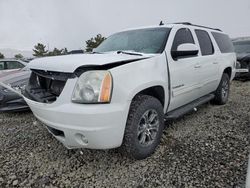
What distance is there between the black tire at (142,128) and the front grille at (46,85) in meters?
0.82

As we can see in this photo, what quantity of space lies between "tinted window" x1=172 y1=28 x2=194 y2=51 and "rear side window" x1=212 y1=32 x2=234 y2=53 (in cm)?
126

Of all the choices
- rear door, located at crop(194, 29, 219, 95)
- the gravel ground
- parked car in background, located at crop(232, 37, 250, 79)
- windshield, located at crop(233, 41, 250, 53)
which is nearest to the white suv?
rear door, located at crop(194, 29, 219, 95)

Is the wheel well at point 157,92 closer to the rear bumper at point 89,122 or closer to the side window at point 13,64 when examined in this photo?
the rear bumper at point 89,122

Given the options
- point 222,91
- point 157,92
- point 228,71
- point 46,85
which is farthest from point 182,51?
point 228,71

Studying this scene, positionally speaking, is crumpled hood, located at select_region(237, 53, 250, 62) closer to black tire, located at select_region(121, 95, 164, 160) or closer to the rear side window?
the rear side window

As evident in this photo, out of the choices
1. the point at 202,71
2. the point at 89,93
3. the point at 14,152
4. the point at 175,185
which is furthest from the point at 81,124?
the point at 202,71

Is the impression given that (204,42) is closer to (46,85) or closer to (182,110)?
(182,110)

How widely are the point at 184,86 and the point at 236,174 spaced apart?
1.44 m

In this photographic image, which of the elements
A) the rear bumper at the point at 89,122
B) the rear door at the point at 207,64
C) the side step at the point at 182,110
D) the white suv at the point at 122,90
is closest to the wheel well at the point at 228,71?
the rear door at the point at 207,64

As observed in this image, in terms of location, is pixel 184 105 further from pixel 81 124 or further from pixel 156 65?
pixel 81 124

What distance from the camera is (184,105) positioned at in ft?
11.7

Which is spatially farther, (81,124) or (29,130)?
(29,130)

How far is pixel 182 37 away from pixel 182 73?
0.67 metres

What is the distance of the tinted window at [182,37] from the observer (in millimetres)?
3191
